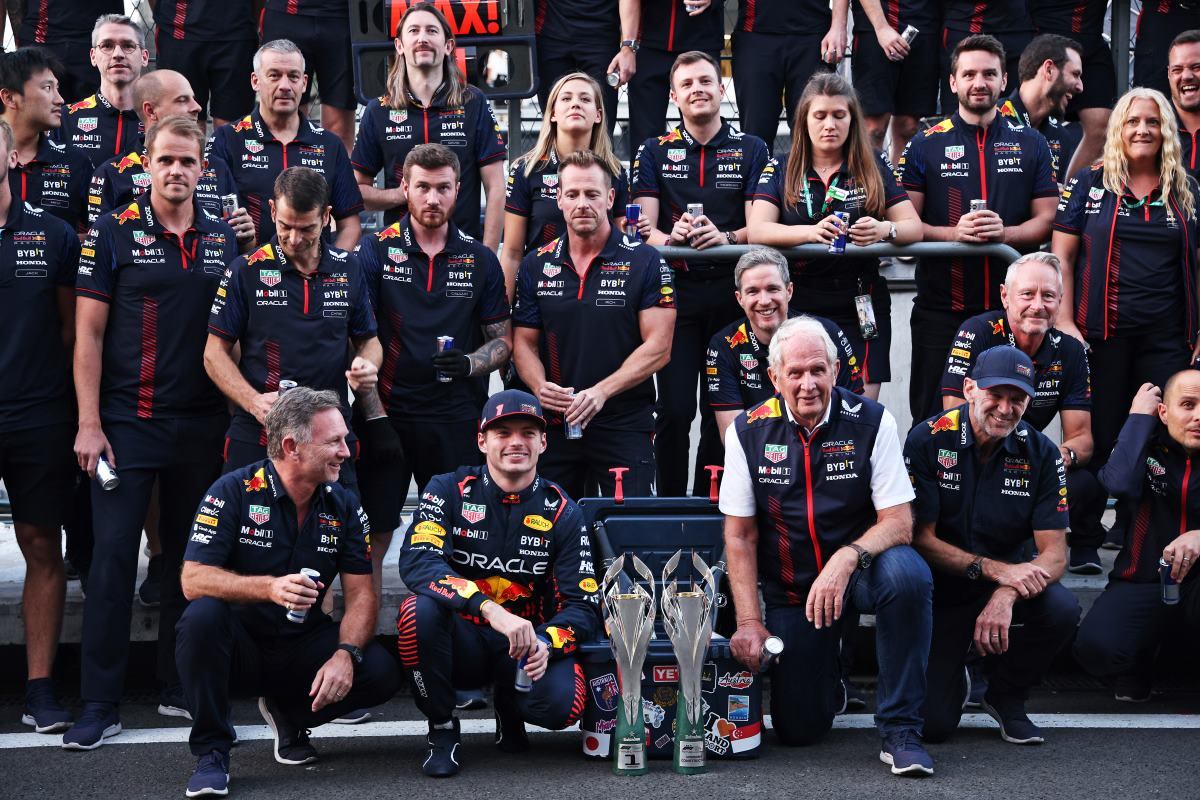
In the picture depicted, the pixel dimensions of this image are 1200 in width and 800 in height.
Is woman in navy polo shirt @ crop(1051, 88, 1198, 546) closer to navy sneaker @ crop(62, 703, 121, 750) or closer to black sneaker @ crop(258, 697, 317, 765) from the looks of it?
black sneaker @ crop(258, 697, 317, 765)

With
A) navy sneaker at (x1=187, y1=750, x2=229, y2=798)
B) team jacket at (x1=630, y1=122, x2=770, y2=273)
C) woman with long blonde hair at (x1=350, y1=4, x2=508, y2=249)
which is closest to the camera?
navy sneaker at (x1=187, y1=750, x2=229, y2=798)

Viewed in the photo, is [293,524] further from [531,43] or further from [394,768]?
[531,43]

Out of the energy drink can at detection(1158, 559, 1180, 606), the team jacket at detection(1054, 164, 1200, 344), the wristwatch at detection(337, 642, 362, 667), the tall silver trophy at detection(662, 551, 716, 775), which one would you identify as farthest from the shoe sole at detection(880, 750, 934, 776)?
the team jacket at detection(1054, 164, 1200, 344)

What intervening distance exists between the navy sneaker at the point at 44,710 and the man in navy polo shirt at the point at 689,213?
279 cm

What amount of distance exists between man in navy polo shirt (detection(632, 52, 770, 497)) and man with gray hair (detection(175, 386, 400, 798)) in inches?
73.4

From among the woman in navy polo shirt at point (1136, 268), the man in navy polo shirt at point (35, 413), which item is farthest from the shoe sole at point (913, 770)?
the man in navy polo shirt at point (35, 413)

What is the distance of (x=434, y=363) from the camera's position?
255 inches

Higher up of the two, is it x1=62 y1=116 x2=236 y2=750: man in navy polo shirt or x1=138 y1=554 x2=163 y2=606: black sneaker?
x1=62 y1=116 x2=236 y2=750: man in navy polo shirt

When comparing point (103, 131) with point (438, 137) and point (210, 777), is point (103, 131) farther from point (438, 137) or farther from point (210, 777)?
point (210, 777)

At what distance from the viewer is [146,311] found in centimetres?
626

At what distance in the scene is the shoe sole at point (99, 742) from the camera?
18.8 feet

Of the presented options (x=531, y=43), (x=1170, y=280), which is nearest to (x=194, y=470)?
(x=531, y=43)

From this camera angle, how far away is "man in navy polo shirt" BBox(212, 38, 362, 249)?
23.7 feet

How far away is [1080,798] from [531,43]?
488cm
